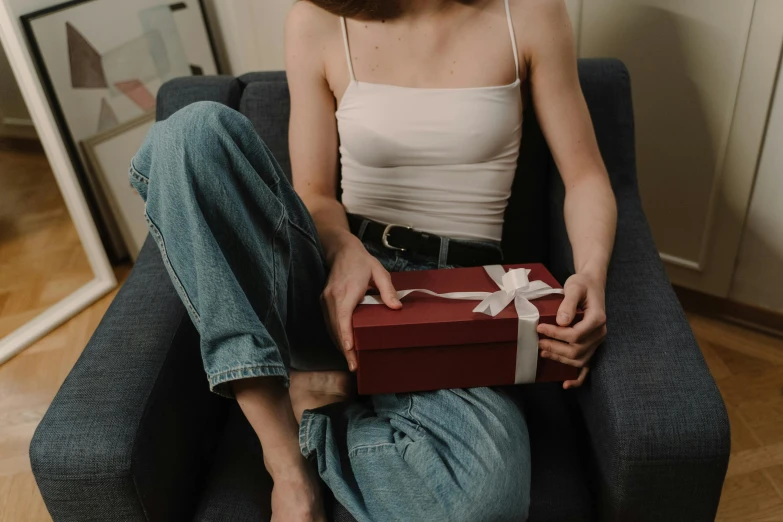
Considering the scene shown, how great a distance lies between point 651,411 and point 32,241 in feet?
5.18

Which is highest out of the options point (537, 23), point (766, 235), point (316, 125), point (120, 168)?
point (537, 23)

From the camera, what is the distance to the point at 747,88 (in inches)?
52.4

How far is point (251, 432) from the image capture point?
3.22ft

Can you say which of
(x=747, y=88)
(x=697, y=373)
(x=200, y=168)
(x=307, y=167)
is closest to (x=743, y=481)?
(x=697, y=373)

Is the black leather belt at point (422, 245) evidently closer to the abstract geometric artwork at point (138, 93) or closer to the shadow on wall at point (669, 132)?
the shadow on wall at point (669, 132)

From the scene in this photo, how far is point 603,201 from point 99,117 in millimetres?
1402

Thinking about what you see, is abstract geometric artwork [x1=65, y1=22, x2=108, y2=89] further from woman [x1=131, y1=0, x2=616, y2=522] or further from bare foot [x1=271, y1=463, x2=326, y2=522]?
bare foot [x1=271, y1=463, x2=326, y2=522]

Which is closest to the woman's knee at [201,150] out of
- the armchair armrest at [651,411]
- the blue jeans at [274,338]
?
the blue jeans at [274,338]

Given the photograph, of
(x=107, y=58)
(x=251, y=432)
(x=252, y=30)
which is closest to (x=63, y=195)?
(x=107, y=58)

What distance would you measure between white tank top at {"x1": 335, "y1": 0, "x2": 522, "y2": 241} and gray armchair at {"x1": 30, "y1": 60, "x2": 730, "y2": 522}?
154 mm

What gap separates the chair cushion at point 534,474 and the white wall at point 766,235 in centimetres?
73

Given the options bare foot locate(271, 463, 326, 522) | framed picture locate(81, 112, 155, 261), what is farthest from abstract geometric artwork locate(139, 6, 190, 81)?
bare foot locate(271, 463, 326, 522)

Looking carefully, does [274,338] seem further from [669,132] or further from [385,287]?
[669,132]

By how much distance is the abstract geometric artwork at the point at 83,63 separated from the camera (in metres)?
1.74
